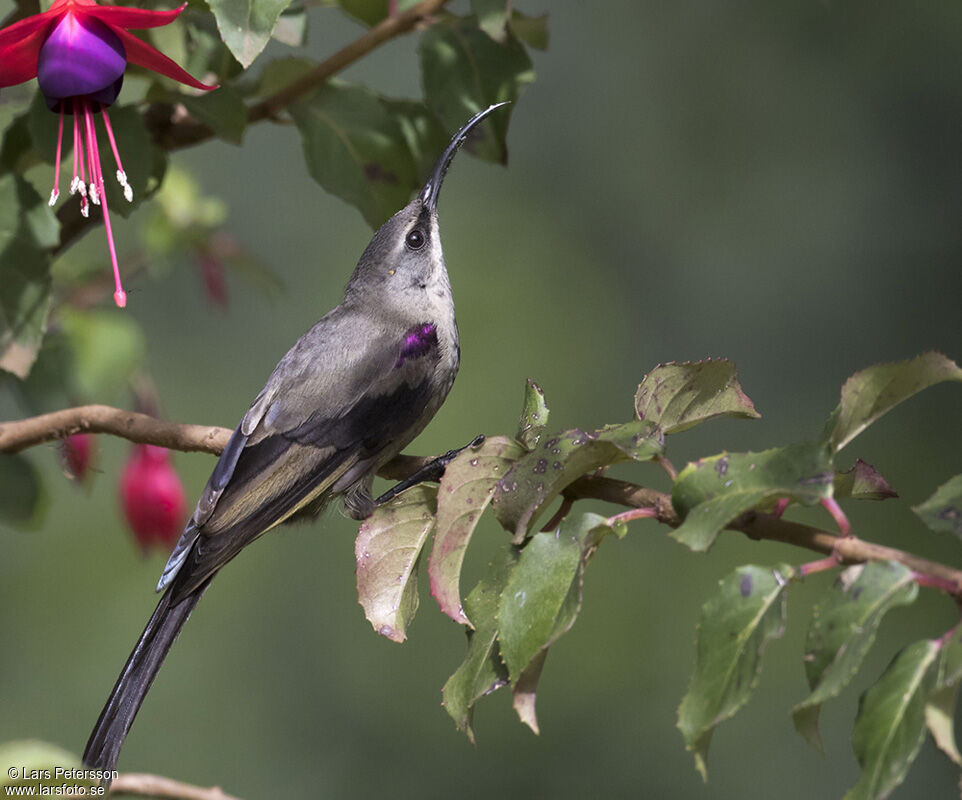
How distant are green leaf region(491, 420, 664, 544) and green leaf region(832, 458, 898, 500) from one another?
0.40 ft

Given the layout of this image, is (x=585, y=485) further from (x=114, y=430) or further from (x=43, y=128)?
(x=43, y=128)

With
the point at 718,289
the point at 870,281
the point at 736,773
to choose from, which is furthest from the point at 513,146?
the point at 736,773

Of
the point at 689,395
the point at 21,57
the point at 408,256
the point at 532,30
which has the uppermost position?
the point at 21,57

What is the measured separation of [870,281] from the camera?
15.9 ft

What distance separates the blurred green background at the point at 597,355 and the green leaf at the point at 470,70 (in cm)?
244

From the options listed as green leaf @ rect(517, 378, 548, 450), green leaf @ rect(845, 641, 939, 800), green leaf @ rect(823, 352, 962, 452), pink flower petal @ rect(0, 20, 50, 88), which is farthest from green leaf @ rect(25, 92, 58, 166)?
green leaf @ rect(845, 641, 939, 800)

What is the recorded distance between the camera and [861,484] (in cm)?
82

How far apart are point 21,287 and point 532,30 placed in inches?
22.8

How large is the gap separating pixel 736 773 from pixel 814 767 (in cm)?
28

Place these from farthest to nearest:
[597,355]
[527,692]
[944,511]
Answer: [597,355]
[527,692]
[944,511]

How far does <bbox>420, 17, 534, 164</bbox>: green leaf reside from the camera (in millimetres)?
1190

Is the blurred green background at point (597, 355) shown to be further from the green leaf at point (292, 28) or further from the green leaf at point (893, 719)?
the green leaf at point (893, 719)

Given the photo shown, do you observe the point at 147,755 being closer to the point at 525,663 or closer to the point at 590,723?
the point at 590,723

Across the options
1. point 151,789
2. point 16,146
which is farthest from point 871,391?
point 16,146
